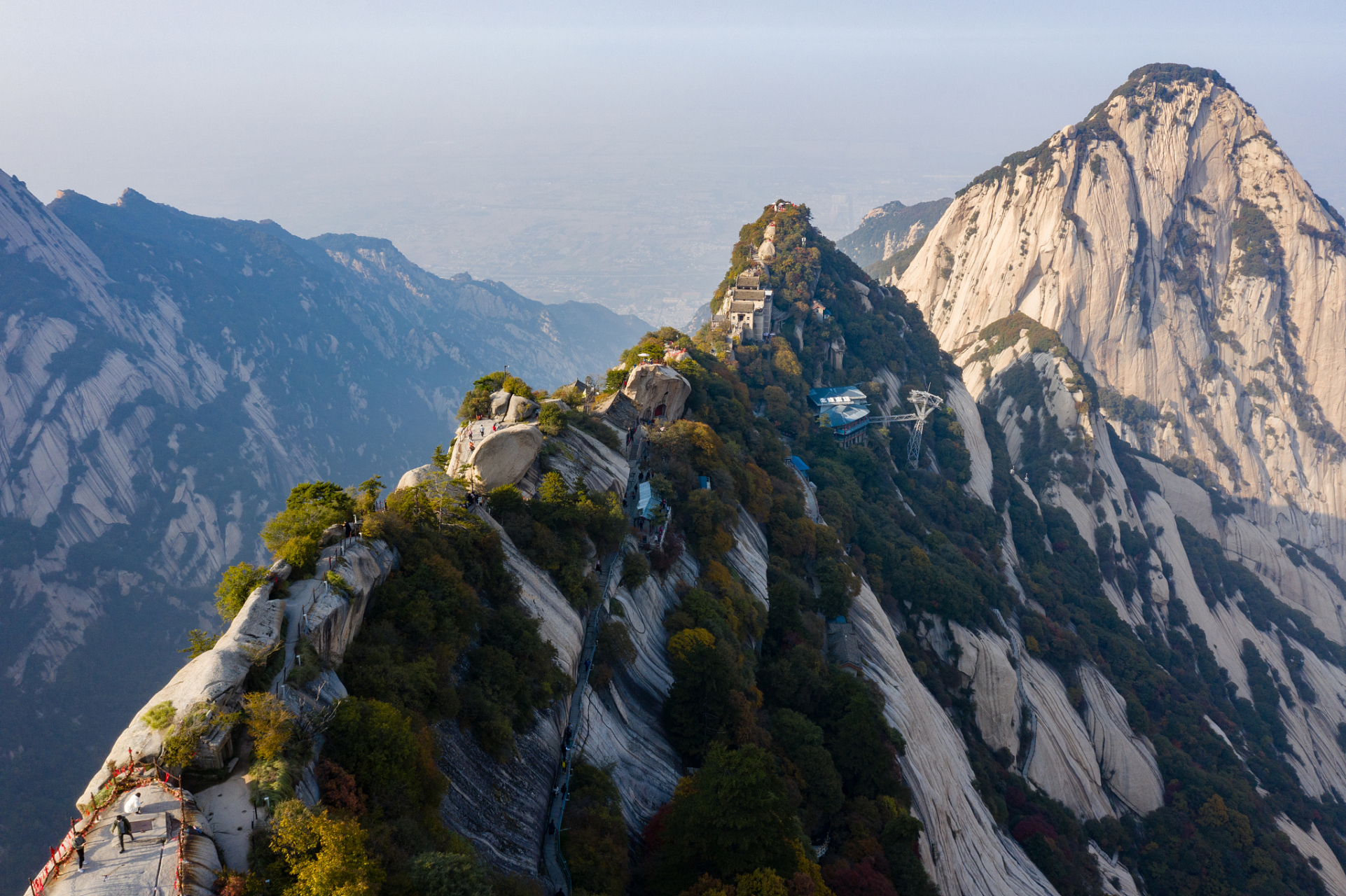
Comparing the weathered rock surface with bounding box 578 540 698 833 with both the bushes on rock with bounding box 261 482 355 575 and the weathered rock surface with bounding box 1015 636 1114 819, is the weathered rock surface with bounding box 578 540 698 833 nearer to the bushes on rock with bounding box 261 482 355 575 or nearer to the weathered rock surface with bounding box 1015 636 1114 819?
the bushes on rock with bounding box 261 482 355 575

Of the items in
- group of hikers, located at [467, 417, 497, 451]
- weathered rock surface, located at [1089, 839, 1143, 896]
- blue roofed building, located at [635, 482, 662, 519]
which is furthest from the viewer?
weathered rock surface, located at [1089, 839, 1143, 896]

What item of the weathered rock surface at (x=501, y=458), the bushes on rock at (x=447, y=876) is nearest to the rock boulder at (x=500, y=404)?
the weathered rock surface at (x=501, y=458)

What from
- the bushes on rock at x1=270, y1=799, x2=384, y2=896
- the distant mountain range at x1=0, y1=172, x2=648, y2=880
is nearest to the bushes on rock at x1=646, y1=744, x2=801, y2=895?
the bushes on rock at x1=270, y1=799, x2=384, y2=896

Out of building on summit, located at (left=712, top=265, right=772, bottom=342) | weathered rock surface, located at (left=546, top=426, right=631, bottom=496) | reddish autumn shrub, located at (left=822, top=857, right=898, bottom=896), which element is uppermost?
building on summit, located at (left=712, top=265, right=772, bottom=342)

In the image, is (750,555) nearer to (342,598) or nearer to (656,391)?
(656,391)

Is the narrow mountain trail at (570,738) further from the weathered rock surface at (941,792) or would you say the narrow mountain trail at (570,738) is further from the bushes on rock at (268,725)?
the weathered rock surface at (941,792)

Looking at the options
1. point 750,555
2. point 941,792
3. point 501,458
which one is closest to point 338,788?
point 501,458
